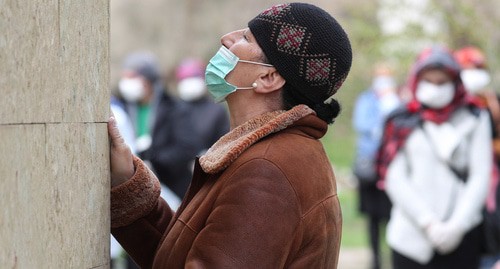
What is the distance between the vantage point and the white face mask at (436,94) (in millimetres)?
6703

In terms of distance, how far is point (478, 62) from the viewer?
344 inches

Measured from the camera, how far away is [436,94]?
673 centimetres

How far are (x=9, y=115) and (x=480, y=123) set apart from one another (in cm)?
450

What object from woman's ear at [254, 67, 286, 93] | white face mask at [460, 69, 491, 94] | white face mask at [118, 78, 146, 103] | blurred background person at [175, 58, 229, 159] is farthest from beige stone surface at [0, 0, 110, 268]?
white face mask at [118, 78, 146, 103]

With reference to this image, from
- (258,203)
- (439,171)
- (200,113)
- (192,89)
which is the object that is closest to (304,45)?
(258,203)

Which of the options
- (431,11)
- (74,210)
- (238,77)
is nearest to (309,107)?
(238,77)

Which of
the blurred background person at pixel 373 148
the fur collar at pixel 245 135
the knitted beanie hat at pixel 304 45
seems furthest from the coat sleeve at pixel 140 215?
the blurred background person at pixel 373 148

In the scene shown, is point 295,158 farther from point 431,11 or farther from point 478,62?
point 431,11

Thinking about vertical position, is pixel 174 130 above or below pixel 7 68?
below

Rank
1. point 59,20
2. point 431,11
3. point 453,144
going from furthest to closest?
point 431,11, point 453,144, point 59,20

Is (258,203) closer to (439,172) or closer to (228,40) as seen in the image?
(228,40)

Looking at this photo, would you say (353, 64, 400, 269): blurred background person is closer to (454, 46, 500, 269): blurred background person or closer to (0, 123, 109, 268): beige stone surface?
(454, 46, 500, 269): blurred background person

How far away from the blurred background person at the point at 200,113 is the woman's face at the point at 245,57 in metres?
5.30

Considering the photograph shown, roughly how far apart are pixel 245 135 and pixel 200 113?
597 centimetres
